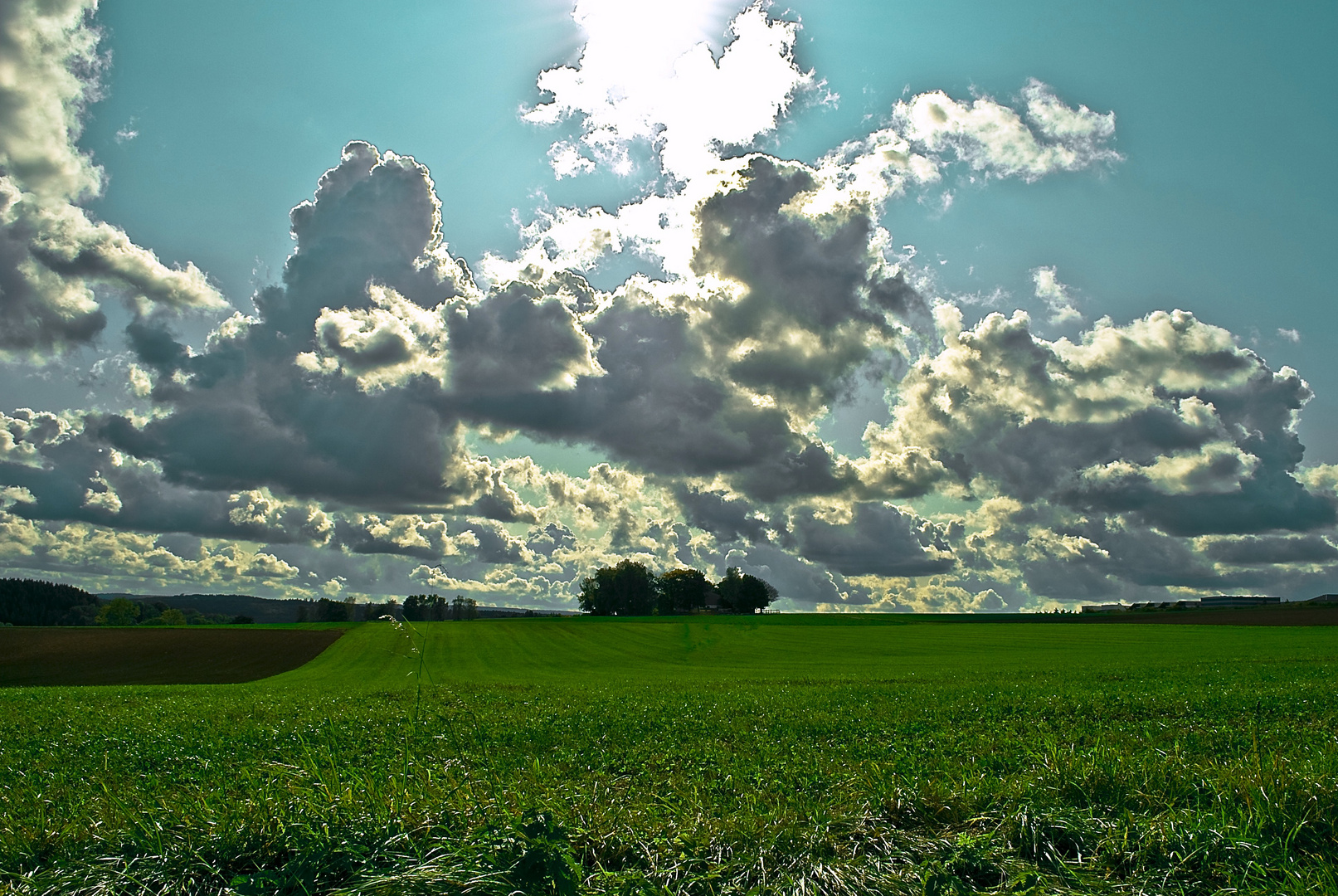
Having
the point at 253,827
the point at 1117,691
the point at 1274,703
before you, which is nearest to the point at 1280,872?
the point at 253,827

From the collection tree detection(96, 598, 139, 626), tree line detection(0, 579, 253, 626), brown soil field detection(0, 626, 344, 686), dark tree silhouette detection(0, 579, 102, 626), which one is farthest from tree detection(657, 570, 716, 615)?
dark tree silhouette detection(0, 579, 102, 626)

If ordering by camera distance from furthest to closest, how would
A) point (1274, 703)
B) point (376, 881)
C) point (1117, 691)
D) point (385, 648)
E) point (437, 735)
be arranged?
1. point (385, 648)
2. point (1117, 691)
3. point (1274, 703)
4. point (437, 735)
5. point (376, 881)

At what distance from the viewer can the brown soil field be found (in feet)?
190

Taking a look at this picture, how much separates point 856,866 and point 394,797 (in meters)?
3.17

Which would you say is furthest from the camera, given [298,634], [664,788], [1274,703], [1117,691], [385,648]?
[298,634]

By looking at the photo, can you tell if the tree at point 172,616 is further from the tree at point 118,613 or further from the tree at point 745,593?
the tree at point 745,593

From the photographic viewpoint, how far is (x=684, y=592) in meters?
139

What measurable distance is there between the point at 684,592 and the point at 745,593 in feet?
40.4

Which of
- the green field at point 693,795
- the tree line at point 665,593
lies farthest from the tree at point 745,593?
the green field at point 693,795

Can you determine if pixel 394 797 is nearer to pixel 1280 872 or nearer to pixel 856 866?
pixel 856 866

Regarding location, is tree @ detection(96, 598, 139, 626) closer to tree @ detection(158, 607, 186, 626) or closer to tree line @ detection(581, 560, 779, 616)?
tree @ detection(158, 607, 186, 626)

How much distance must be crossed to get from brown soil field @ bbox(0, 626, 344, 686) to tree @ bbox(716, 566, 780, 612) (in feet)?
226

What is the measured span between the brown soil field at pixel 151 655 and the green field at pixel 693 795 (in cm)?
4709

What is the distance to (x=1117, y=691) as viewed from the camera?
1741 centimetres
